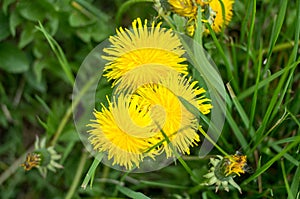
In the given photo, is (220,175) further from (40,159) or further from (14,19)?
(14,19)

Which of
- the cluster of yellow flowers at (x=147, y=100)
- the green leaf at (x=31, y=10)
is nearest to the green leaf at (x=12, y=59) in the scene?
the green leaf at (x=31, y=10)

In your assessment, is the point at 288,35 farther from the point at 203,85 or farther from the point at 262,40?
the point at 203,85

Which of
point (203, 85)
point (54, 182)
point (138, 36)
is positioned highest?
point (138, 36)

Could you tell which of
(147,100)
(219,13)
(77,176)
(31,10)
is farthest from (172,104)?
(31,10)

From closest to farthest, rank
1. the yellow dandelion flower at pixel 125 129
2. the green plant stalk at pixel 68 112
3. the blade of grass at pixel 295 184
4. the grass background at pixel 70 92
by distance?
the yellow dandelion flower at pixel 125 129 < the blade of grass at pixel 295 184 < the grass background at pixel 70 92 < the green plant stalk at pixel 68 112

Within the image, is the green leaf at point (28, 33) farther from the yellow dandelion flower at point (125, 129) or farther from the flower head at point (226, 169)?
the flower head at point (226, 169)

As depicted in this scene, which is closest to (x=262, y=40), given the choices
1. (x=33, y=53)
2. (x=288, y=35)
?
(x=288, y=35)
